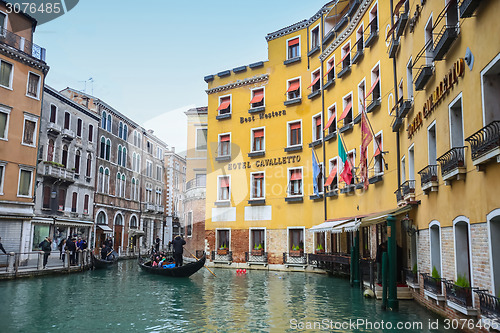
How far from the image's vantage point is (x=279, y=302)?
12.4m

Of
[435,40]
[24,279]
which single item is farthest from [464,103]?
[24,279]

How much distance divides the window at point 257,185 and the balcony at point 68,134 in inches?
487

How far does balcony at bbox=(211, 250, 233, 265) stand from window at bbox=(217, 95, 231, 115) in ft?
26.6

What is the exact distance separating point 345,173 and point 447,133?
7956 millimetres

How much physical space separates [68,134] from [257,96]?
1245 cm

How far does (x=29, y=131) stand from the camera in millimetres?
23094

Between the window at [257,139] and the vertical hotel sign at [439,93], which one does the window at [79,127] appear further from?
the vertical hotel sign at [439,93]

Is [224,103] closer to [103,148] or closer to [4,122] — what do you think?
[4,122]

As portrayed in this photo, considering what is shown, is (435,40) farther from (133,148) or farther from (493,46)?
(133,148)

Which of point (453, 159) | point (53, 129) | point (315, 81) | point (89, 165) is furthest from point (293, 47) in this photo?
point (453, 159)

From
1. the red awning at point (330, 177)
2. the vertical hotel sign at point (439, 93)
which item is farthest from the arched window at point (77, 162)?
the vertical hotel sign at point (439, 93)

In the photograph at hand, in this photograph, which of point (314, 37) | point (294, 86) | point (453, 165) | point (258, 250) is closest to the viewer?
point (453, 165)

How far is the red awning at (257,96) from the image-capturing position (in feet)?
82.2

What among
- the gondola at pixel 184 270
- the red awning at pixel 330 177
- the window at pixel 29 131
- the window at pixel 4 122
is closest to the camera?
the gondola at pixel 184 270
